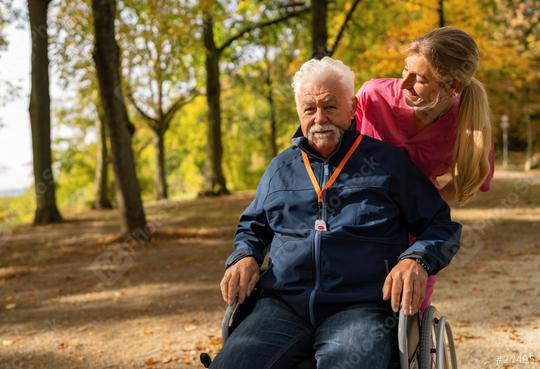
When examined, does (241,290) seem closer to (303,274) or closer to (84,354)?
(303,274)

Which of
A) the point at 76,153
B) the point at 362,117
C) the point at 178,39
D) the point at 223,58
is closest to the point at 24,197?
the point at 76,153

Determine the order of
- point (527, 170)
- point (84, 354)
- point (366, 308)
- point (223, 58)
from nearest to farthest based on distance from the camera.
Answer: point (366, 308) < point (84, 354) < point (223, 58) < point (527, 170)

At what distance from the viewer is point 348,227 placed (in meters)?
2.43

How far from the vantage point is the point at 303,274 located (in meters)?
2.44

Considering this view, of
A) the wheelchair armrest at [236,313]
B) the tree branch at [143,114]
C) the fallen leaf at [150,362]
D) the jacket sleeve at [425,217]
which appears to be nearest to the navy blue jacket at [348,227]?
the jacket sleeve at [425,217]

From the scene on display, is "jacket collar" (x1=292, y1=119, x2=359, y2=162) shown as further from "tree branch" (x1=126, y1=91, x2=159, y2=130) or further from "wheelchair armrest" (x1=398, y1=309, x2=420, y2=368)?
"tree branch" (x1=126, y1=91, x2=159, y2=130)

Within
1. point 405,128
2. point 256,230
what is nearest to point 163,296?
point 256,230

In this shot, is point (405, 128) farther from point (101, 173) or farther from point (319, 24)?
point (101, 173)

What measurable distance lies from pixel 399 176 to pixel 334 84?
1.57ft

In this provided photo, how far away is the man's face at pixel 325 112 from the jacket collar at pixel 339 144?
0.06 feet

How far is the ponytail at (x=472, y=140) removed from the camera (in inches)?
101

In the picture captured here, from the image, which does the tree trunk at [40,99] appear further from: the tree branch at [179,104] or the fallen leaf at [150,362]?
the fallen leaf at [150,362]

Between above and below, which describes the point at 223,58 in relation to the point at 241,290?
above

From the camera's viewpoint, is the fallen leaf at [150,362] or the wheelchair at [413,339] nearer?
the wheelchair at [413,339]
